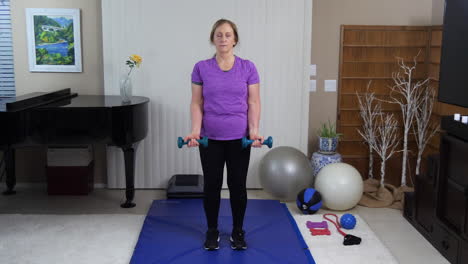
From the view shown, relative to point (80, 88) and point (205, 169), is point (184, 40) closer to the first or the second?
point (80, 88)

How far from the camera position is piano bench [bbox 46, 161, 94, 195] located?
14.8ft

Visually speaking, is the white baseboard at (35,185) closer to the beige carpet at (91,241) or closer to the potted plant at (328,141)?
the beige carpet at (91,241)

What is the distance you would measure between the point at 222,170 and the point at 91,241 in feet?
3.43

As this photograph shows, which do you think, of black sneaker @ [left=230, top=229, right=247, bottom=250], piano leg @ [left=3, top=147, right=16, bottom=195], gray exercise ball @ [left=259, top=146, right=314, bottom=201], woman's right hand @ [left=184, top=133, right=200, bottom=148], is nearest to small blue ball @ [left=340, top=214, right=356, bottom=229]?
gray exercise ball @ [left=259, top=146, right=314, bottom=201]

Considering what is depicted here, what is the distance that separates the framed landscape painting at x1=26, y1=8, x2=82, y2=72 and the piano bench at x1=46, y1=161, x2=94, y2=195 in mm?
880

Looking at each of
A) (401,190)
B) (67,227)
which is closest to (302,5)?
(401,190)

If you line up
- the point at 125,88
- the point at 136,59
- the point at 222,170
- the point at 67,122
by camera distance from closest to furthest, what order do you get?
the point at 222,170 → the point at 67,122 → the point at 125,88 → the point at 136,59

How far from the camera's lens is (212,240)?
3316 millimetres

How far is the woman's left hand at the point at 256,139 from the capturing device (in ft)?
10.2

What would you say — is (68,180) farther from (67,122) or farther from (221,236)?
(221,236)

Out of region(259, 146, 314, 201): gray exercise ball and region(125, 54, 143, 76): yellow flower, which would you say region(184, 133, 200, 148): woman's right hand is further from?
region(125, 54, 143, 76): yellow flower

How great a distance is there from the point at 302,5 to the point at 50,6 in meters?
2.19

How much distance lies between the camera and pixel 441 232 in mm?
3371

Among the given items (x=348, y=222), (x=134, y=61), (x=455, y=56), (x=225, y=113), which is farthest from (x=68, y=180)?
(x=455, y=56)
